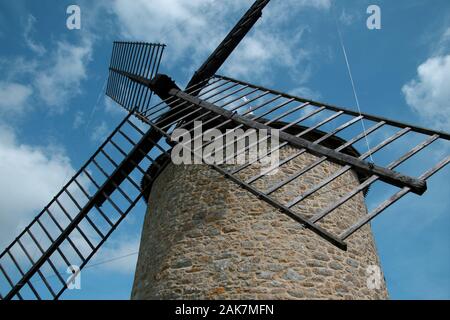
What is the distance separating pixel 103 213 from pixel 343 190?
4247mm

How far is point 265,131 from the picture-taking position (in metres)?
5.97

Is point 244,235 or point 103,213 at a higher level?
point 103,213

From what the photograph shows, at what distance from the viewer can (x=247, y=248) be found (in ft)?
17.8

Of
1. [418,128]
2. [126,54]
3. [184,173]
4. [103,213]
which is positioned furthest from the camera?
[126,54]

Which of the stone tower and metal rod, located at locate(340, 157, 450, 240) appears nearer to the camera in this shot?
metal rod, located at locate(340, 157, 450, 240)

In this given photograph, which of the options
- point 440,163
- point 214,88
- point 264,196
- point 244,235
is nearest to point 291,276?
point 244,235

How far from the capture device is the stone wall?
17.0 feet

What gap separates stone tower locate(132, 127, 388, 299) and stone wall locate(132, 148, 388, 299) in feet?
0.04

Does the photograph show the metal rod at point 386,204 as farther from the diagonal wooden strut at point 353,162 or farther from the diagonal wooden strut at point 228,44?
the diagonal wooden strut at point 228,44

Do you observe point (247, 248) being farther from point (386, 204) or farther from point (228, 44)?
point (228, 44)

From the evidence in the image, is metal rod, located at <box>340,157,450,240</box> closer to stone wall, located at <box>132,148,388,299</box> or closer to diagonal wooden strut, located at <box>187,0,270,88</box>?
stone wall, located at <box>132,148,388,299</box>

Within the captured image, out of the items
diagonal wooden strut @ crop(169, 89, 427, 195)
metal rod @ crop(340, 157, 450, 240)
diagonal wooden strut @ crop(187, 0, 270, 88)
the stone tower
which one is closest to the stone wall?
the stone tower

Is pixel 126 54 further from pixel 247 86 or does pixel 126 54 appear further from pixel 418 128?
pixel 418 128

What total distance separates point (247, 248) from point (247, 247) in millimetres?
16
